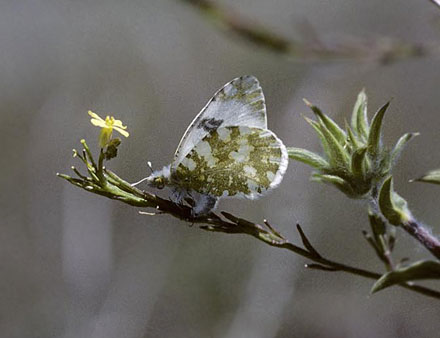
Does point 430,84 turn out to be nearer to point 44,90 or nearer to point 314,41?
point 314,41

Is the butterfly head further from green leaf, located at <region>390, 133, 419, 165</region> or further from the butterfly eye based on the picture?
green leaf, located at <region>390, 133, 419, 165</region>

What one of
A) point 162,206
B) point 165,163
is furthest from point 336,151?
point 165,163

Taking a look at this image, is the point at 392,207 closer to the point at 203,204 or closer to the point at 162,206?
the point at 203,204

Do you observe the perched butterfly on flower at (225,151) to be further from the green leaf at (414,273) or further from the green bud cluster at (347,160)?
the green leaf at (414,273)

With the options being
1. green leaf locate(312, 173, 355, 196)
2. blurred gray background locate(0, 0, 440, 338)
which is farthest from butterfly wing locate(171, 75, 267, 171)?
blurred gray background locate(0, 0, 440, 338)

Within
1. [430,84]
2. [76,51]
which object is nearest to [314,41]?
[430,84]

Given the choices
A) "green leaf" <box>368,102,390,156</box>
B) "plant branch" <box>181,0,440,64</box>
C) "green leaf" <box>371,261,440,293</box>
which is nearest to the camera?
"green leaf" <box>371,261,440,293</box>
